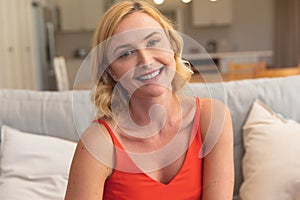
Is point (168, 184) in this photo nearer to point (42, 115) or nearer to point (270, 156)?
point (270, 156)

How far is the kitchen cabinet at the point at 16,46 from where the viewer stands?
13.6 feet

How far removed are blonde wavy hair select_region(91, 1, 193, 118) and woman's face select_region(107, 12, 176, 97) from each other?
0.05 ft

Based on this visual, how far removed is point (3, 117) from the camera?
152 centimetres

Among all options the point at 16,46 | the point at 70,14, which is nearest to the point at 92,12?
the point at 70,14

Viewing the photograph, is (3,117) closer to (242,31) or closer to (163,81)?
(163,81)

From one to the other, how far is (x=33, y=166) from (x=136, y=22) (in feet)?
3.07

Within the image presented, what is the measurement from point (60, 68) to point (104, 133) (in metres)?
3.15

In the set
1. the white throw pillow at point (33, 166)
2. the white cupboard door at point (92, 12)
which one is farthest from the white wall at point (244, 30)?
the white throw pillow at point (33, 166)

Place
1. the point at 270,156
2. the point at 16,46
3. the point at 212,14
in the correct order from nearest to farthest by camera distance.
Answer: the point at 270,156, the point at 16,46, the point at 212,14

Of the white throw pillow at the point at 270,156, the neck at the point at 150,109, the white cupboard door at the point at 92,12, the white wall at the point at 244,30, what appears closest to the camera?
the neck at the point at 150,109

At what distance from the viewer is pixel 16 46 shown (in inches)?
184

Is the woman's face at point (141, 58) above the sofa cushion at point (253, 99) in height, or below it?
above

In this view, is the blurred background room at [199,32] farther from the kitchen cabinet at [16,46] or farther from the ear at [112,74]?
the ear at [112,74]

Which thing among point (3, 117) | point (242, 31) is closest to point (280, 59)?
point (242, 31)
